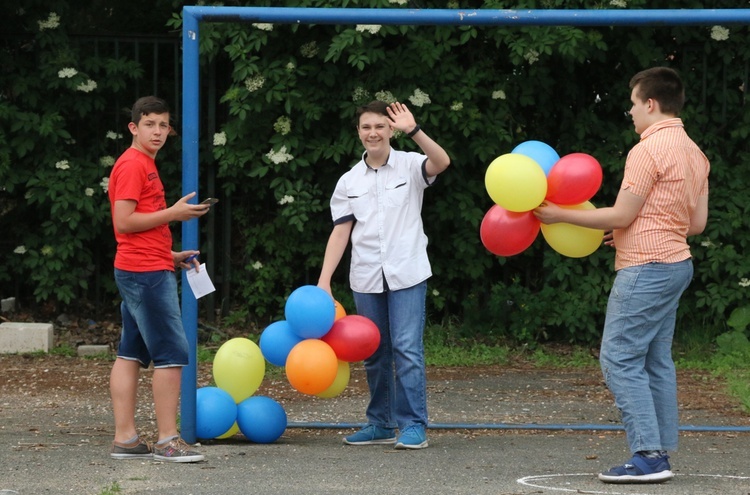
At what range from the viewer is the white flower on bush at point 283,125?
28.8 ft

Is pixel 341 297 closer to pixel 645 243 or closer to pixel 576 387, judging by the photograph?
pixel 576 387

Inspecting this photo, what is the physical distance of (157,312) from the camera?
17.1 ft

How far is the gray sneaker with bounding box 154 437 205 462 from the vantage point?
5.20 m

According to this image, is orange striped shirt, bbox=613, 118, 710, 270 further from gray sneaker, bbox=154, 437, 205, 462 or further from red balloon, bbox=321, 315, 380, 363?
gray sneaker, bbox=154, 437, 205, 462

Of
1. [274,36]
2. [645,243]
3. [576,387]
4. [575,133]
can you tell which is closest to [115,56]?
[274,36]

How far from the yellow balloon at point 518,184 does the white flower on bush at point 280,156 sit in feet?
12.6

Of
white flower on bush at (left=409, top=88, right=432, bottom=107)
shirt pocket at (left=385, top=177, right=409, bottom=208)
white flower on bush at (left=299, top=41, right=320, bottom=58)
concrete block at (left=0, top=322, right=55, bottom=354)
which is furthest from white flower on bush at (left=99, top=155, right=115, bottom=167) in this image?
shirt pocket at (left=385, top=177, right=409, bottom=208)

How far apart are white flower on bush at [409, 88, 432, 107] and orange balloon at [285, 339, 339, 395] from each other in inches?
136

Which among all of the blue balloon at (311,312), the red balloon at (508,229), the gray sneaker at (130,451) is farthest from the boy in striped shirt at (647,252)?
the gray sneaker at (130,451)

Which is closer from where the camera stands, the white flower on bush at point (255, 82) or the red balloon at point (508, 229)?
the red balloon at point (508, 229)

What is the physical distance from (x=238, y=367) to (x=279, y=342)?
285 mm

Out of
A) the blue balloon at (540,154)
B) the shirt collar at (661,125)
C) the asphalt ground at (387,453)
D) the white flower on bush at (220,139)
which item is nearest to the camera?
the asphalt ground at (387,453)

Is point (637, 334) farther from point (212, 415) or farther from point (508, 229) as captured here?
point (212, 415)

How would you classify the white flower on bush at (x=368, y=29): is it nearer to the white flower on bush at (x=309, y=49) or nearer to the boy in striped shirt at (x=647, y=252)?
the white flower on bush at (x=309, y=49)
